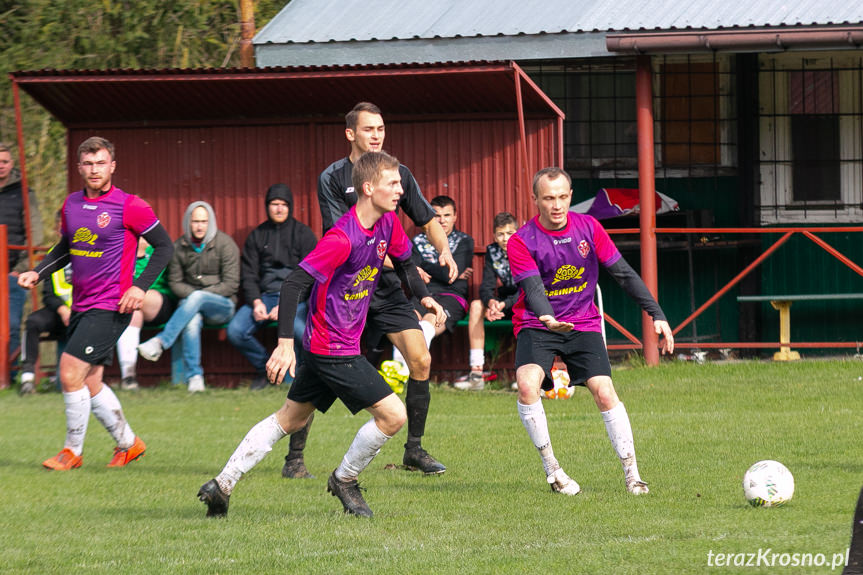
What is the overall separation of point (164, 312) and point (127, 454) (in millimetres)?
4198

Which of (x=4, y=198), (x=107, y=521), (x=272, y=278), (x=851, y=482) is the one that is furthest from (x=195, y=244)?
(x=851, y=482)

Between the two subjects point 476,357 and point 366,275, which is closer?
point 366,275

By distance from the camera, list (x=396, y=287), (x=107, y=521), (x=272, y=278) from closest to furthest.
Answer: (x=107, y=521) < (x=396, y=287) < (x=272, y=278)

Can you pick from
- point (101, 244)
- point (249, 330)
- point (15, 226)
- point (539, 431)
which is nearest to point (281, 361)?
point (539, 431)

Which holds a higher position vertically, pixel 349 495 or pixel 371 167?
pixel 371 167

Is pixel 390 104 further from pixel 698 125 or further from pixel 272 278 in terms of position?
pixel 698 125

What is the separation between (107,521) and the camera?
622 cm

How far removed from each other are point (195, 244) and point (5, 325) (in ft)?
7.16

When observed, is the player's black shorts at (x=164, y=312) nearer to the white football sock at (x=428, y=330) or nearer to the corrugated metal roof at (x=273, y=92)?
the corrugated metal roof at (x=273, y=92)

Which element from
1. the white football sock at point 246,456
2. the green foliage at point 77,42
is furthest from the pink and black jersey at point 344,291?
the green foliage at point 77,42

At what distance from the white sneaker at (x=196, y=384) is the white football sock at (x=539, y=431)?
6.21m

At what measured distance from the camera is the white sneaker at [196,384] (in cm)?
1230

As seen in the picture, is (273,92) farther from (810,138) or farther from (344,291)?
(344,291)

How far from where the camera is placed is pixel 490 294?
39.1 ft
